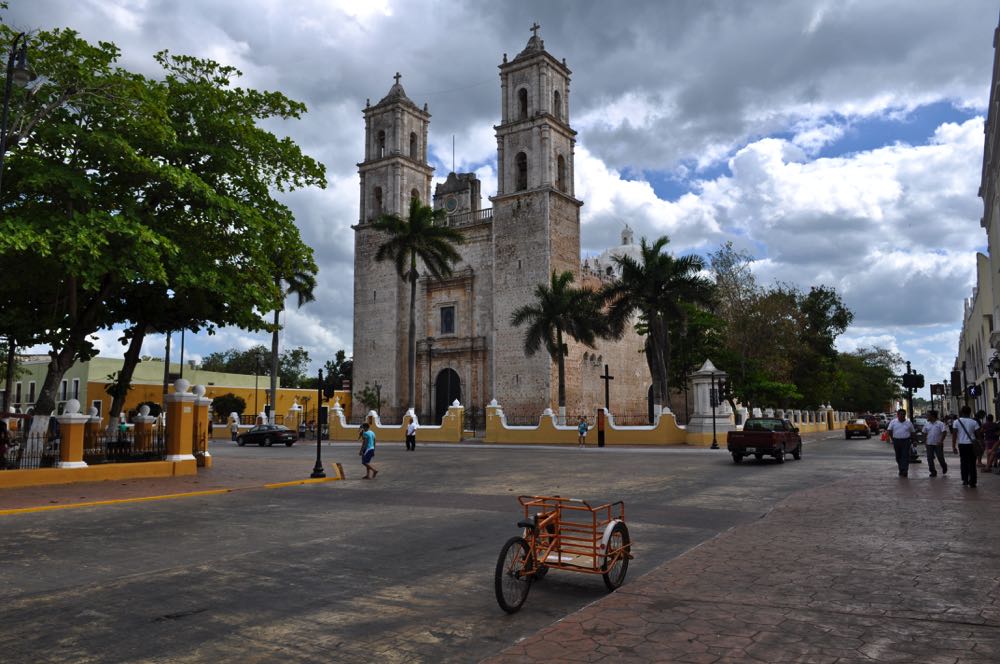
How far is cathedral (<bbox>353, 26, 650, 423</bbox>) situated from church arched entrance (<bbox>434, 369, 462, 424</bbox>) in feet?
0.23

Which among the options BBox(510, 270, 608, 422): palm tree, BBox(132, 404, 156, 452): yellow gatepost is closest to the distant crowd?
BBox(132, 404, 156, 452): yellow gatepost

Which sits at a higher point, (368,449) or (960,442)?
(960,442)

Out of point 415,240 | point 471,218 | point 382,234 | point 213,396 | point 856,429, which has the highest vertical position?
point 471,218

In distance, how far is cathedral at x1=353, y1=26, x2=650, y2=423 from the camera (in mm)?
46125

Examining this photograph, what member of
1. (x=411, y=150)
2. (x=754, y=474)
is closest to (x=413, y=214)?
(x=411, y=150)

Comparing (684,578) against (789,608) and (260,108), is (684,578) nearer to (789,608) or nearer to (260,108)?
(789,608)

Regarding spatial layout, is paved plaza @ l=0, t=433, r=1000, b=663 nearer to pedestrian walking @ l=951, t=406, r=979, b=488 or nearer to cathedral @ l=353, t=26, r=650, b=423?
pedestrian walking @ l=951, t=406, r=979, b=488

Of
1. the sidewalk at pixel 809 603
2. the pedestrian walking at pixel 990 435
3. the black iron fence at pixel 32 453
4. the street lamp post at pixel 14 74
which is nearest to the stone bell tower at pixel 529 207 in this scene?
the pedestrian walking at pixel 990 435

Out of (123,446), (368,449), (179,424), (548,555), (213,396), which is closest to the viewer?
(548,555)

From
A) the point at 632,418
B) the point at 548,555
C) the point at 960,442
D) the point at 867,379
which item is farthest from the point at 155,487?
the point at 867,379

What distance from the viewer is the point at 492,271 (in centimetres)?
4903

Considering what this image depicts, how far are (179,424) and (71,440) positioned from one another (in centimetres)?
265

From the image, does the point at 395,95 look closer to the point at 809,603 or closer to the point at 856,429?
the point at 856,429

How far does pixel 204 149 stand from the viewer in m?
16.5
